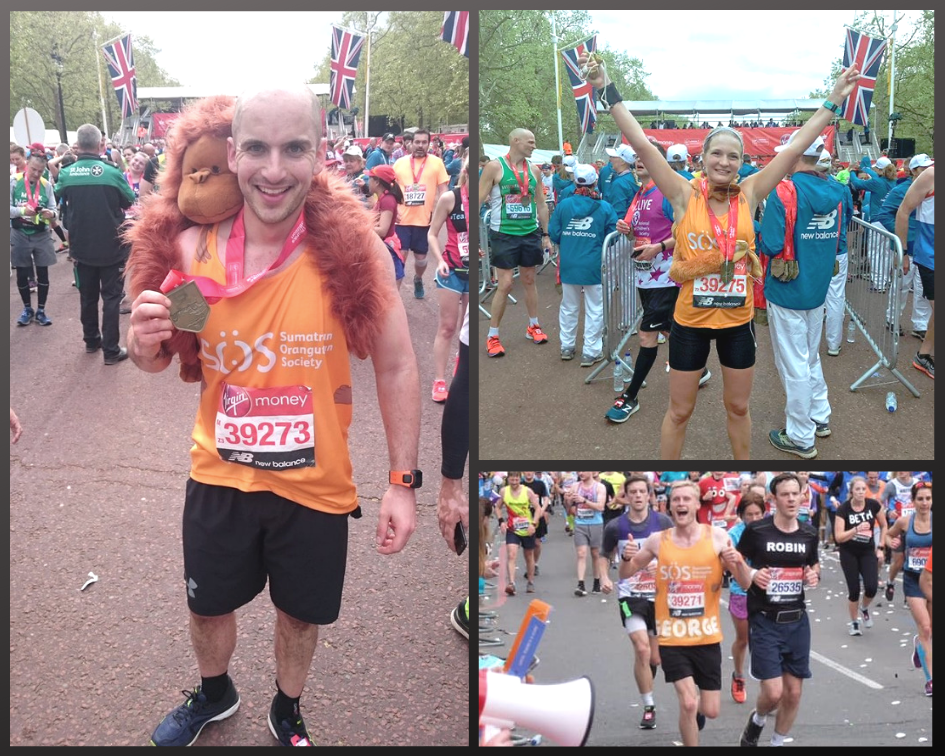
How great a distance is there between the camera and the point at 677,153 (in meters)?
5.67

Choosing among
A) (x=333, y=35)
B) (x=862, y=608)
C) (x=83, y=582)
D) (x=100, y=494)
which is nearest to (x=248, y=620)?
(x=83, y=582)

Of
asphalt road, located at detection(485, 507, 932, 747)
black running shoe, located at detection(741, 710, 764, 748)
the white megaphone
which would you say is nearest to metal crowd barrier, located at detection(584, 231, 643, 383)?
asphalt road, located at detection(485, 507, 932, 747)

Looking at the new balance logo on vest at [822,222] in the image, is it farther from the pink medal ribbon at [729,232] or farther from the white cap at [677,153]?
the white cap at [677,153]

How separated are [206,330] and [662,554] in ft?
6.82

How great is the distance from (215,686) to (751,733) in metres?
2.15

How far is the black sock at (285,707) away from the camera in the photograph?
9.41ft

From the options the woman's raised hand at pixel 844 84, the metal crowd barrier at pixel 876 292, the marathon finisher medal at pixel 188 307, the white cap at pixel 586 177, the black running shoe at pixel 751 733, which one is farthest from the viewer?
the white cap at pixel 586 177

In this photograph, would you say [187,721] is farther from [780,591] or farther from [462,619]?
[780,591]

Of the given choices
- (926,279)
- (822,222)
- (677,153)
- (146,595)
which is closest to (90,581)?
(146,595)

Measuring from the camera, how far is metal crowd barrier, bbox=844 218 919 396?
15.7 feet

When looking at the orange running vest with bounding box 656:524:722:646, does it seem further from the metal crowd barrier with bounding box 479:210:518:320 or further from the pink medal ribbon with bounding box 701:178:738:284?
the metal crowd barrier with bounding box 479:210:518:320

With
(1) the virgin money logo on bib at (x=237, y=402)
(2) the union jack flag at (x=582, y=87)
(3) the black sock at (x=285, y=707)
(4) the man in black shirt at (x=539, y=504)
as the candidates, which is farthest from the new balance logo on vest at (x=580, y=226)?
(3) the black sock at (x=285, y=707)

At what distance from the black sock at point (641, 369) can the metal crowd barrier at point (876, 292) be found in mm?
1197

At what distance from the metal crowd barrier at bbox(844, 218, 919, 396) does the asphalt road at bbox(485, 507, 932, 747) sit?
1666 millimetres
